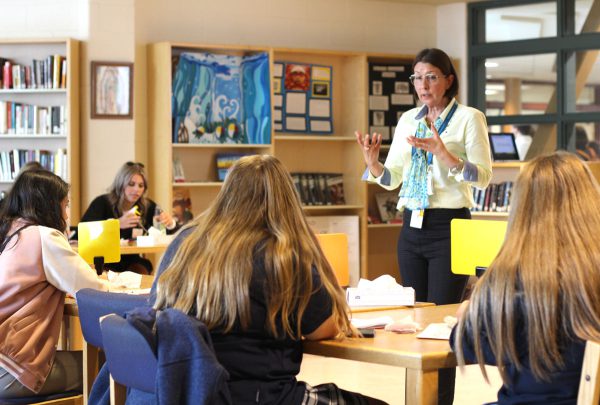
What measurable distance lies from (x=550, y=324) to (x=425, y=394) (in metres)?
0.39

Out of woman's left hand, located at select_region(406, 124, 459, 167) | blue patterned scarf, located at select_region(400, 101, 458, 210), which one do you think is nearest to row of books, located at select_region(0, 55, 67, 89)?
blue patterned scarf, located at select_region(400, 101, 458, 210)

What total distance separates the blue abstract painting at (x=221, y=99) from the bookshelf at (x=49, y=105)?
0.80 meters

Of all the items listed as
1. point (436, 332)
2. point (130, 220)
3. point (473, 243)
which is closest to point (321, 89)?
point (130, 220)

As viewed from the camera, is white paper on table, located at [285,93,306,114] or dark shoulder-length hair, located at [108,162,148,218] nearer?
dark shoulder-length hair, located at [108,162,148,218]

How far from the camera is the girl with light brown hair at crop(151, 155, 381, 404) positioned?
8.04 feet

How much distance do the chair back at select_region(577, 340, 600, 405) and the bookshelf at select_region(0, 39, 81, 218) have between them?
5.71 m

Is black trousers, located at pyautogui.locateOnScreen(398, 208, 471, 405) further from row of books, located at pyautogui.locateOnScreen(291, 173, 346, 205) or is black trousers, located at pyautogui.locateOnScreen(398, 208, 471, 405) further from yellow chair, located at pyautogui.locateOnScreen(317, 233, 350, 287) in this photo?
row of books, located at pyautogui.locateOnScreen(291, 173, 346, 205)

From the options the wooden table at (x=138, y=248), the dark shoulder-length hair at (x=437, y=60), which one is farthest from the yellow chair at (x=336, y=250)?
the wooden table at (x=138, y=248)

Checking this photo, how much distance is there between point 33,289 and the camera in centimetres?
336

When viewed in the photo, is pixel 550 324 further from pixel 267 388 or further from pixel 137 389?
pixel 137 389

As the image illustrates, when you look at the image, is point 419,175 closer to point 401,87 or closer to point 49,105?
point 49,105

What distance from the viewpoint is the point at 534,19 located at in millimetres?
8148

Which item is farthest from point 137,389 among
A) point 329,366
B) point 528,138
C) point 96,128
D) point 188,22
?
point 528,138

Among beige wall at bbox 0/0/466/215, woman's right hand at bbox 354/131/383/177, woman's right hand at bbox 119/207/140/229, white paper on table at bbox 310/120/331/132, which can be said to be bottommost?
woman's right hand at bbox 119/207/140/229
